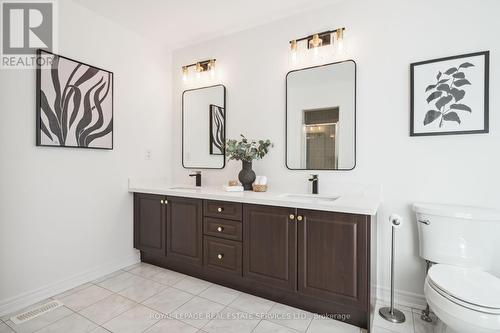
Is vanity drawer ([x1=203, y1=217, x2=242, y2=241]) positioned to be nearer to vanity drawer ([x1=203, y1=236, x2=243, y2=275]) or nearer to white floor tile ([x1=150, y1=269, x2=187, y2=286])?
vanity drawer ([x1=203, y1=236, x2=243, y2=275])

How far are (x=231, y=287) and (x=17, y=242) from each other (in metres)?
1.67

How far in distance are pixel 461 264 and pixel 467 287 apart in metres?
0.37

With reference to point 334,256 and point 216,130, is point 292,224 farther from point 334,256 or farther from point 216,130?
point 216,130

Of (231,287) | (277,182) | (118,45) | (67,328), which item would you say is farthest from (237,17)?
(67,328)

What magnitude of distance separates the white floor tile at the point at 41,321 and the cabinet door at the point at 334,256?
172 centimetres

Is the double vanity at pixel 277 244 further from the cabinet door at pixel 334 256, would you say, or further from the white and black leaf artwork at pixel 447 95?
the white and black leaf artwork at pixel 447 95

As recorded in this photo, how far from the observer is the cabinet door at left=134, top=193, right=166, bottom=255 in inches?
101

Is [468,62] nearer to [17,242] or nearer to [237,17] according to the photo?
[237,17]

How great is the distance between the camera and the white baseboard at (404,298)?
6.31 feet

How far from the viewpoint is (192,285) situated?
2318 mm

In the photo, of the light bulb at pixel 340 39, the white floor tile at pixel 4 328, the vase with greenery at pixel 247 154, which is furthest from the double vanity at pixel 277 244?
the light bulb at pixel 340 39

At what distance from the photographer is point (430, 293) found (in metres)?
1.42

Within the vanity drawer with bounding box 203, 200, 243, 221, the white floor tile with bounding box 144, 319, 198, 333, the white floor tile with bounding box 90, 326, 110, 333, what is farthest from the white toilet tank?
the white floor tile with bounding box 90, 326, 110, 333

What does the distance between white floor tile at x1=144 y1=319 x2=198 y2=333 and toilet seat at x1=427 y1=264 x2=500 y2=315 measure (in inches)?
58.1
